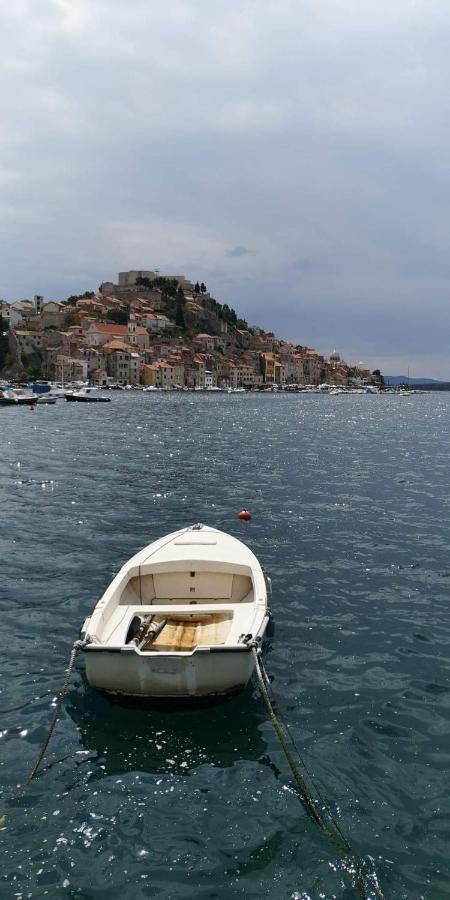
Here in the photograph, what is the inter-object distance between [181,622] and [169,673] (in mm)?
2508

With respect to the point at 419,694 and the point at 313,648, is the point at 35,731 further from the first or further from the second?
the point at 419,694

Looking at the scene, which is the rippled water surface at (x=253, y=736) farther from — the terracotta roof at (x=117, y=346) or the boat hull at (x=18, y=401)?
the terracotta roof at (x=117, y=346)

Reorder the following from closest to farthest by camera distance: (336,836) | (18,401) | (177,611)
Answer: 1. (336,836)
2. (177,611)
3. (18,401)

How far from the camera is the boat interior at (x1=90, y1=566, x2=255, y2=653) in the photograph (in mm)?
9500

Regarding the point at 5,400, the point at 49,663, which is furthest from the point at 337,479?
the point at 5,400

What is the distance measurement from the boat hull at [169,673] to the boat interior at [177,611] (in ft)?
0.87

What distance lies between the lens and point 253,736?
8.21 metres

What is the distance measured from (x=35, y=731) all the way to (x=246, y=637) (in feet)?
10.8

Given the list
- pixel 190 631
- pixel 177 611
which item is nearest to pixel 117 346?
pixel 177 611

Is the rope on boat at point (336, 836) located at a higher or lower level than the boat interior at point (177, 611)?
lower

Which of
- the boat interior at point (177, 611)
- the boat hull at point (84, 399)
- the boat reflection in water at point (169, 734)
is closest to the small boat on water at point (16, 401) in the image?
the boat hull at point (84, 399)

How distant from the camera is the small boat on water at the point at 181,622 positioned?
26.6 feet

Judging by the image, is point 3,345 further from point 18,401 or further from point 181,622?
point 181,622

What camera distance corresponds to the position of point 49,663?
10477 millimetres
